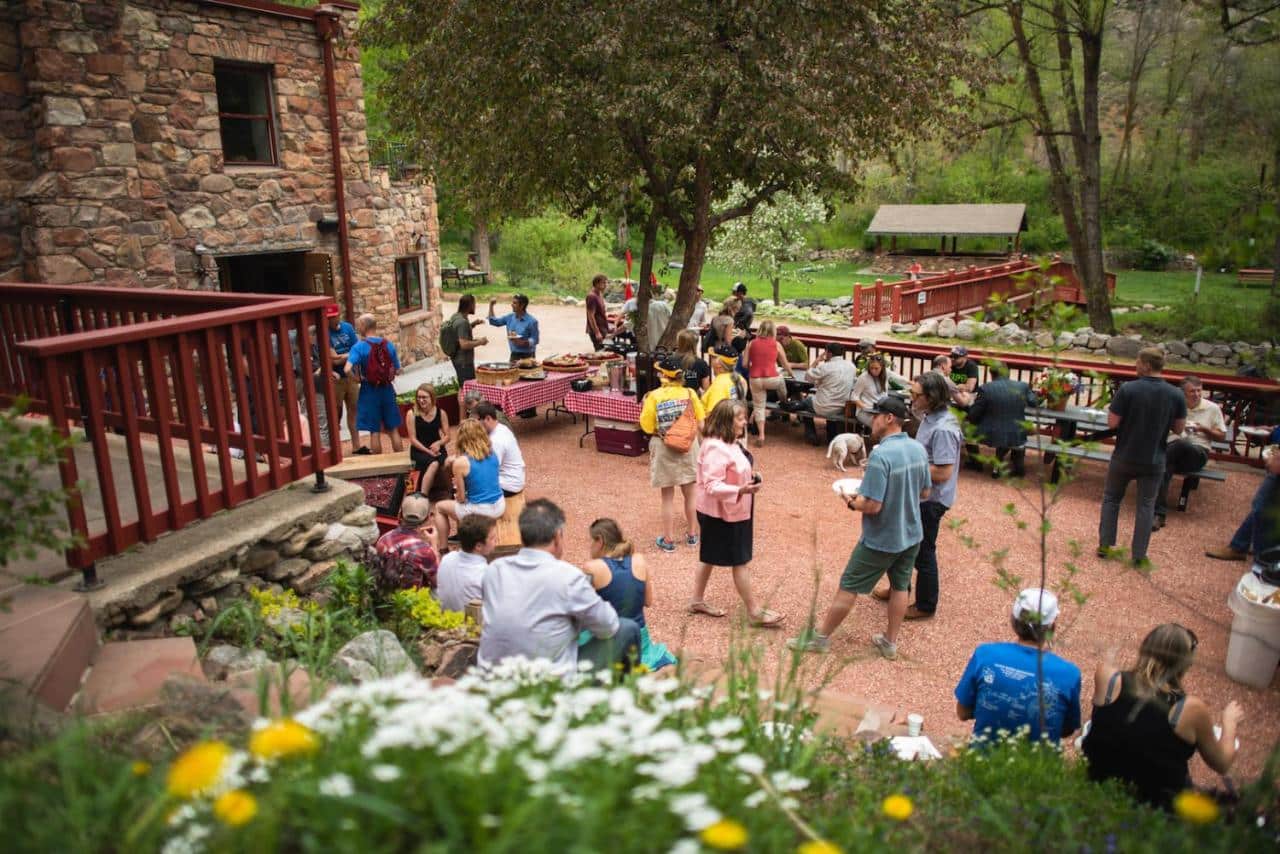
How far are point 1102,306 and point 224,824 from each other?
74.9 ft

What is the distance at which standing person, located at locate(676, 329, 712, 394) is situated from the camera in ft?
28.1

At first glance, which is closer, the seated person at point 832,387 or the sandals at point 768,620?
the sandals at point 768,620

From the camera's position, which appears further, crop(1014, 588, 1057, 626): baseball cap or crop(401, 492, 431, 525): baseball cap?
crop(401, 492, 431, 525): baseball cap

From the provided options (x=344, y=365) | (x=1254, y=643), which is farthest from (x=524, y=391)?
(x=1254, y=643)

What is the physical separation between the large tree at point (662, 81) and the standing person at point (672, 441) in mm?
4068

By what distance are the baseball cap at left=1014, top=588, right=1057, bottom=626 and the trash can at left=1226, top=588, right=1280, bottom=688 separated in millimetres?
2144

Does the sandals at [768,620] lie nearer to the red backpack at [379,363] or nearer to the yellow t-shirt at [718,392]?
the yellow t-shirt at [718,392]

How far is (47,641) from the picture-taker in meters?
3.28

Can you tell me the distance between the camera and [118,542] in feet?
12.8

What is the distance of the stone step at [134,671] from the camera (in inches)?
128

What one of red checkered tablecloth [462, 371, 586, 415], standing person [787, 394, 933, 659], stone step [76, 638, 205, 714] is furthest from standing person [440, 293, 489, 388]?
stone step [76, 638, 205, 714]

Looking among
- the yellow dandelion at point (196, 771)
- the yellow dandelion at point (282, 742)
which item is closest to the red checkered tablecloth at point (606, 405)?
the yellow dandelion at point (282, 742)

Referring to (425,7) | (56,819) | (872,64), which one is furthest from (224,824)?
(425,7)

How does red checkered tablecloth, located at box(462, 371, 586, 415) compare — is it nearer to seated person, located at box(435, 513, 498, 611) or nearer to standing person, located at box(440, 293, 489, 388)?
standing person, located at box(440, 293, 489, 388)
